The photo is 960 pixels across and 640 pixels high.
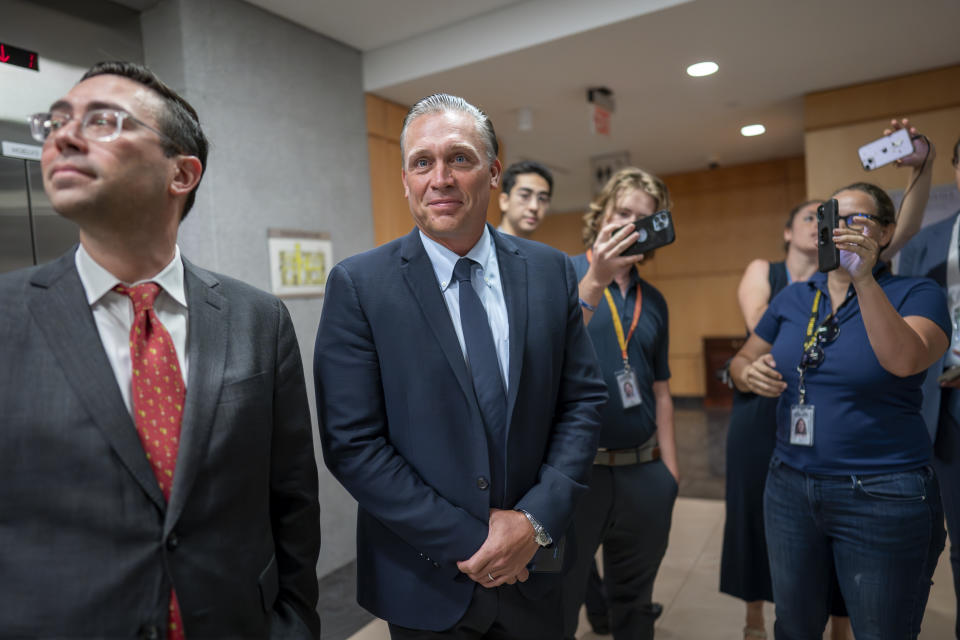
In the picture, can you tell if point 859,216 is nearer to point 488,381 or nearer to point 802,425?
point 802,425

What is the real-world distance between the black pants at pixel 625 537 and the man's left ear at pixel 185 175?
1.58 meters

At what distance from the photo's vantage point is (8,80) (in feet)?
9.20

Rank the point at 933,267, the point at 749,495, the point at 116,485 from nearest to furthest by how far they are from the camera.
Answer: the point at 116,485 → the point at 933,267 → the point at 749,495

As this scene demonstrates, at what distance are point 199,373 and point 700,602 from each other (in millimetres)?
3039

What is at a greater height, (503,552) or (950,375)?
(950,375)

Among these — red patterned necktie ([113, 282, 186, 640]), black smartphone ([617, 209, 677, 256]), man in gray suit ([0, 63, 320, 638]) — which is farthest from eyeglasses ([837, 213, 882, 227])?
red patterned necktie ([113, 282, 186, 640])

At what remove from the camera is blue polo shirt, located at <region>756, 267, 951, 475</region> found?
1.74 m

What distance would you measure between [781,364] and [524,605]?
A: 3.95ft

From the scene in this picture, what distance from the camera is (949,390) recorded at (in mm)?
2348

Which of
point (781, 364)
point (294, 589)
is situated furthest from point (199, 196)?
→ point (781, 364)

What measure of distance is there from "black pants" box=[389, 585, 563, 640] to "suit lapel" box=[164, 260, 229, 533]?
651 millimetres

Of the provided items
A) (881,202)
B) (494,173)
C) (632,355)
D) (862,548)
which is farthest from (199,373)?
(881,202)

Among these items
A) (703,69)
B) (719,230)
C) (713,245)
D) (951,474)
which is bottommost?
(951,474)

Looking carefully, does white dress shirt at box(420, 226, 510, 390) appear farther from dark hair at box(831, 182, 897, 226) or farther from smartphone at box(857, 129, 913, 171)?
smartphone at box(857, 129, 913, 171)
